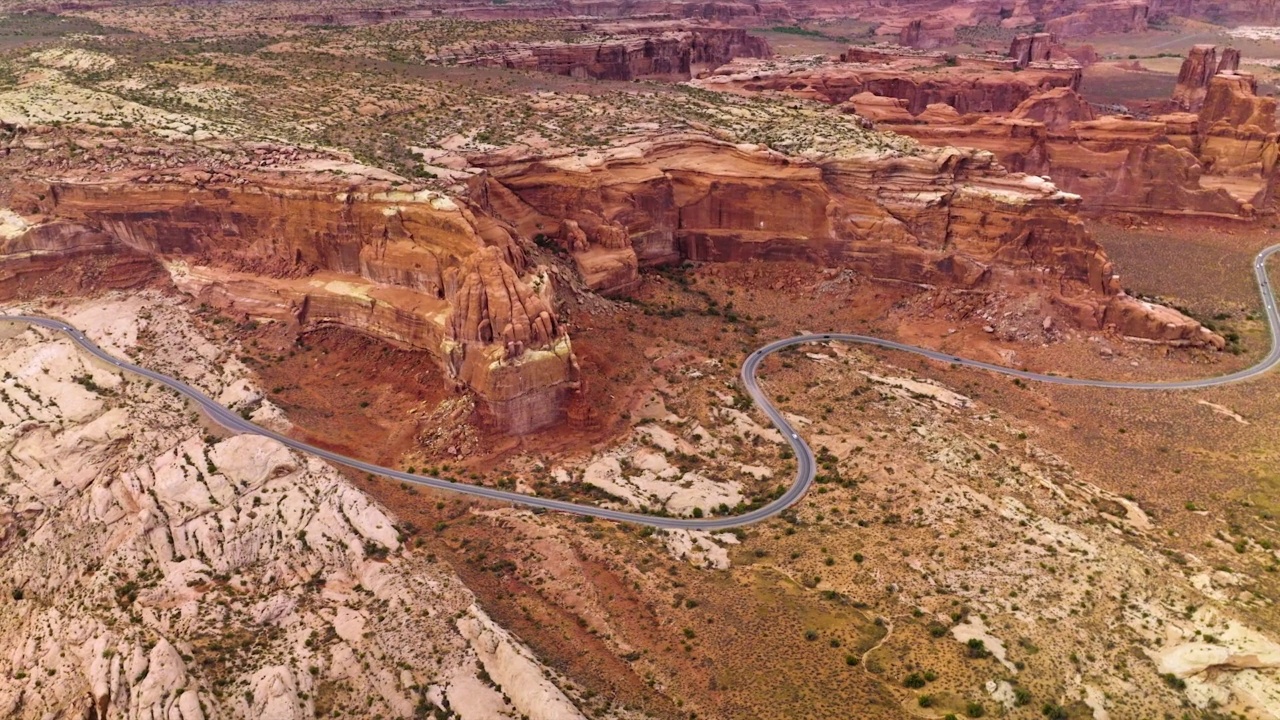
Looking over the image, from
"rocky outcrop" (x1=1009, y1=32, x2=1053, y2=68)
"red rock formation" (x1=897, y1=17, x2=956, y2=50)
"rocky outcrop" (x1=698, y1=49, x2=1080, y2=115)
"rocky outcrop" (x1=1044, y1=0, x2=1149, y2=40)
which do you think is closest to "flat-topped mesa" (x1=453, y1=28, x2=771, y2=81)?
"rocky outcrop" (x1=698, y1=49, x2=1080, y2=115)

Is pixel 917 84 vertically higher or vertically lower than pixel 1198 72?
lower

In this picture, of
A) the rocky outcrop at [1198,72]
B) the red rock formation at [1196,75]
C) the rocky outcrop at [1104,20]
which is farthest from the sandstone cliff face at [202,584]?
the rocky outcrop at [1104,20]

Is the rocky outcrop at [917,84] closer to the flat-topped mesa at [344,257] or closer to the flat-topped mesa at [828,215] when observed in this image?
the flat-topped mesa at [828,215]

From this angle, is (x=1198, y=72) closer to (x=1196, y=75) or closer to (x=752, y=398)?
(x=1196, y=75)

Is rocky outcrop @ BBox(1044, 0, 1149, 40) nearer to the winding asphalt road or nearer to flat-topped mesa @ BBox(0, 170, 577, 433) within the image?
the winding asphalt road

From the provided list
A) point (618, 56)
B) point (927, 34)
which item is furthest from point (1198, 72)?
point (618, 56)
